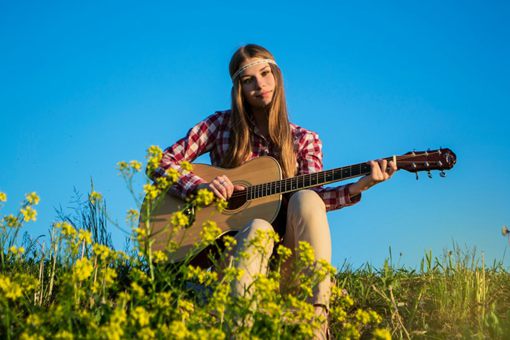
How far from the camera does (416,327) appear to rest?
12.9ft

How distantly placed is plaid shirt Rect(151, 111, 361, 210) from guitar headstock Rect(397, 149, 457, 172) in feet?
1.76

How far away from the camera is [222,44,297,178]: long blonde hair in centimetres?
429

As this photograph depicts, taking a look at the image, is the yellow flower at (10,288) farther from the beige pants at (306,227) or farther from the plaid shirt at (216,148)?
the plaid shirt at (216,148)

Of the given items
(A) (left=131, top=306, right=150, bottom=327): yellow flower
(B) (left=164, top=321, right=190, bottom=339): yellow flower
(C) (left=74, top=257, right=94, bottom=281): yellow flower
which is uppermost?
(C) (left=74, top=257, right=94, bottom=281): yellow flower

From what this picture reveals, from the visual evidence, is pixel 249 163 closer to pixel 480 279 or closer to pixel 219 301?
pixel 480 279

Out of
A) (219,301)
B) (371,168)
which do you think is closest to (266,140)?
(371,168)

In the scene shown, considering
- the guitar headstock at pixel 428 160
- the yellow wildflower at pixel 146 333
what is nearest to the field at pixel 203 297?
the yellow wildflower at pixel 146 333

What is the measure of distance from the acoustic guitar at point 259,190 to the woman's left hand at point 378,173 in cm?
5

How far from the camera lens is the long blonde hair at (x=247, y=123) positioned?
14.1 ft

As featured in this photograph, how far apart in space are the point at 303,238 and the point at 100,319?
118 cm

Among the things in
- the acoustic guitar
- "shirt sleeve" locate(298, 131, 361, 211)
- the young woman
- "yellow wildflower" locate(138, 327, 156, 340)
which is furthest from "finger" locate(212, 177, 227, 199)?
"yellow wildflower" locate(138, 327, 156, 340)

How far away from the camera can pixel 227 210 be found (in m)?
4.07

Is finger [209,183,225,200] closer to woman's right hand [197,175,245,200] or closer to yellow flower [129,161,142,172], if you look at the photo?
woman's right hand [197,175,245,200]

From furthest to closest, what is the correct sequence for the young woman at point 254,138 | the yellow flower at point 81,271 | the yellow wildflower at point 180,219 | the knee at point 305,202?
1. the young woman at point 254,138
2. the knee at point 305,202
3. the yellow wildflower at point 180,219
4. the yellow flower at point 81,271
